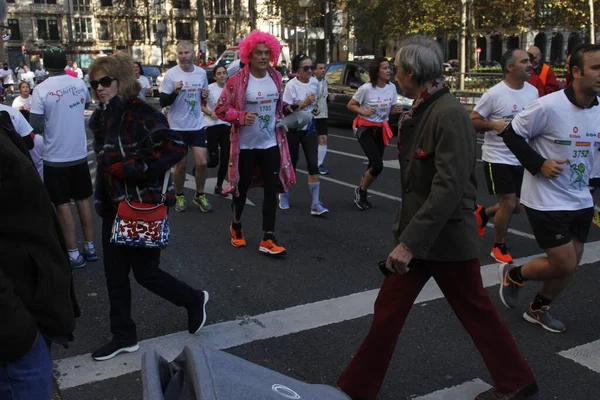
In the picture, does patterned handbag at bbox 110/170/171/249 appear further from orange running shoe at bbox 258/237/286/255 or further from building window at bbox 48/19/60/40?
building window at bbox 48/19/60/40

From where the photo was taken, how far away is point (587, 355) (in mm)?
3875

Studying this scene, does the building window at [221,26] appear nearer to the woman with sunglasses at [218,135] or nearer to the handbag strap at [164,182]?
the woman with sunglasses at [218,135]

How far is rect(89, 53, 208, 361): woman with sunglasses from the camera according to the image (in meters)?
3.66

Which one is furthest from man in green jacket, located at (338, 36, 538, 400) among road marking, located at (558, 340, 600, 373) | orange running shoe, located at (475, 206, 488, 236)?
orange running shoe, located at (475, 206, 488, 236)

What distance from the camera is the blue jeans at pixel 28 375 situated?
177 cm

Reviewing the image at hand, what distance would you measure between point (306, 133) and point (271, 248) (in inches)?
90.2

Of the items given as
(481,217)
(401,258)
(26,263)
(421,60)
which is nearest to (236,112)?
(481,217)

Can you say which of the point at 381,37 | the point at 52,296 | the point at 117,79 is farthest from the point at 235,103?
the point at 381,37

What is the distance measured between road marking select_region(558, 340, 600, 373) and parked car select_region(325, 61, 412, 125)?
12729 mm

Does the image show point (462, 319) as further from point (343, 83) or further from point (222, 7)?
point (222, 7)

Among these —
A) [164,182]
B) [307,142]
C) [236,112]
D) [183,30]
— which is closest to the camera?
[164,182]

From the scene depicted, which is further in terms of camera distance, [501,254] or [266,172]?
[266,172]

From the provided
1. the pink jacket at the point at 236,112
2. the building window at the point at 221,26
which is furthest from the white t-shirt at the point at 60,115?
the building window at the point at 221,26

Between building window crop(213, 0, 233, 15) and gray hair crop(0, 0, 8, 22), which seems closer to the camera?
gray hair crop(0, 0, 8, 22)
